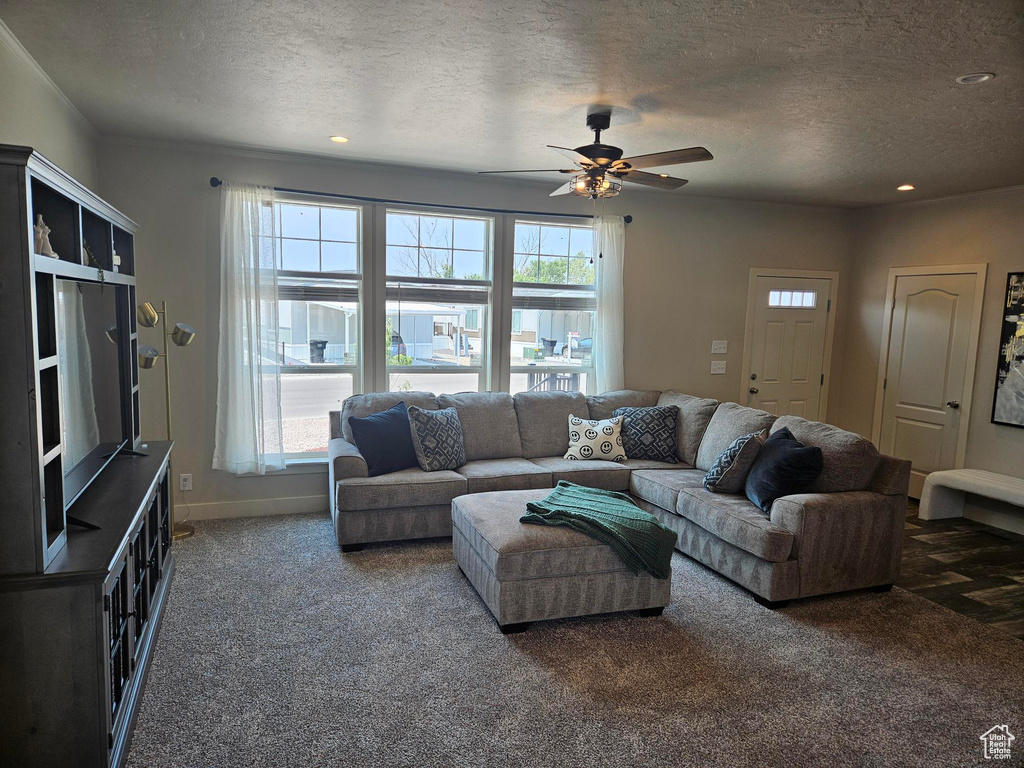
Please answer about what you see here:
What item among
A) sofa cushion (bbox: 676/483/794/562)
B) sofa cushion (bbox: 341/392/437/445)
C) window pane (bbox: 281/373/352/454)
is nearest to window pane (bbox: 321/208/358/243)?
window pane (bbox: 281/373/352/454)

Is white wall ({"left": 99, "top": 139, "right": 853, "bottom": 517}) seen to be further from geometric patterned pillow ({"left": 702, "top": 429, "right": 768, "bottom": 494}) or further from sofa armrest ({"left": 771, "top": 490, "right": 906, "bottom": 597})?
sofa armrest ({"left": 771, "top": 490, "right": 906, "bottom": 597})

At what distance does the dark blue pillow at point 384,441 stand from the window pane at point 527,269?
1.62m

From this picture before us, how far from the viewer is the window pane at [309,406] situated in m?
4.83

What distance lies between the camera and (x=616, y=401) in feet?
17.3

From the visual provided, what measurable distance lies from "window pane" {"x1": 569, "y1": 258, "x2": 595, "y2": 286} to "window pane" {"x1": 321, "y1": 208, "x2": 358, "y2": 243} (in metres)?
1.82

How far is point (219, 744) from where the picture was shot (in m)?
2.21

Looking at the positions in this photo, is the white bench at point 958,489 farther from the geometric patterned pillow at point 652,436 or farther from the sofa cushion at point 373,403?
the sofa cushion at point 373,403

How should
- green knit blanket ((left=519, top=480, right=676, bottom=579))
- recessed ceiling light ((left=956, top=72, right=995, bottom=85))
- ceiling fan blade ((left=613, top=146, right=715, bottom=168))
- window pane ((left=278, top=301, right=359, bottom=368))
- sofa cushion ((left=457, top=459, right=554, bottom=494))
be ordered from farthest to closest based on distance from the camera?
window pane ((left=278, top=301, right=359, bottom=368))
sofa cushion ((left=457, top=459, right=554, bottom=494))
green knit blanket ((left=519, top=480, right=676, bottom=579))
ceiling fan blade ((left=613, top=146, right=715, bottom=168))
recessed ceiling light ((left=956, top=72, right=995, bottom=85))

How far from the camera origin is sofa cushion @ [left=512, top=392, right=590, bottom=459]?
16.3 ft

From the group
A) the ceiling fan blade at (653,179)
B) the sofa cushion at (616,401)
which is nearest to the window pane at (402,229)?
the sofa cushion at (616,401)

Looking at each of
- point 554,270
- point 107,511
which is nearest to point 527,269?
point 554,270

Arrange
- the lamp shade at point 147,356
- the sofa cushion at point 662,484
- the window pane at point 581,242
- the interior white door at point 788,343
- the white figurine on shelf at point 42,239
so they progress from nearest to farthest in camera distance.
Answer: the white figurine on shelf at point 42,239 → the lamp shade at point 147,356 → the sofa cushion at point 662,484 → the window pane at point 581,242 → the interior white door at point 788,343

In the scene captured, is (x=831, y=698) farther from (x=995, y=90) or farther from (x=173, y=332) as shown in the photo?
A: (x=173, y=332)

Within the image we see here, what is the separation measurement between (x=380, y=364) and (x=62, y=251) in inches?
105
